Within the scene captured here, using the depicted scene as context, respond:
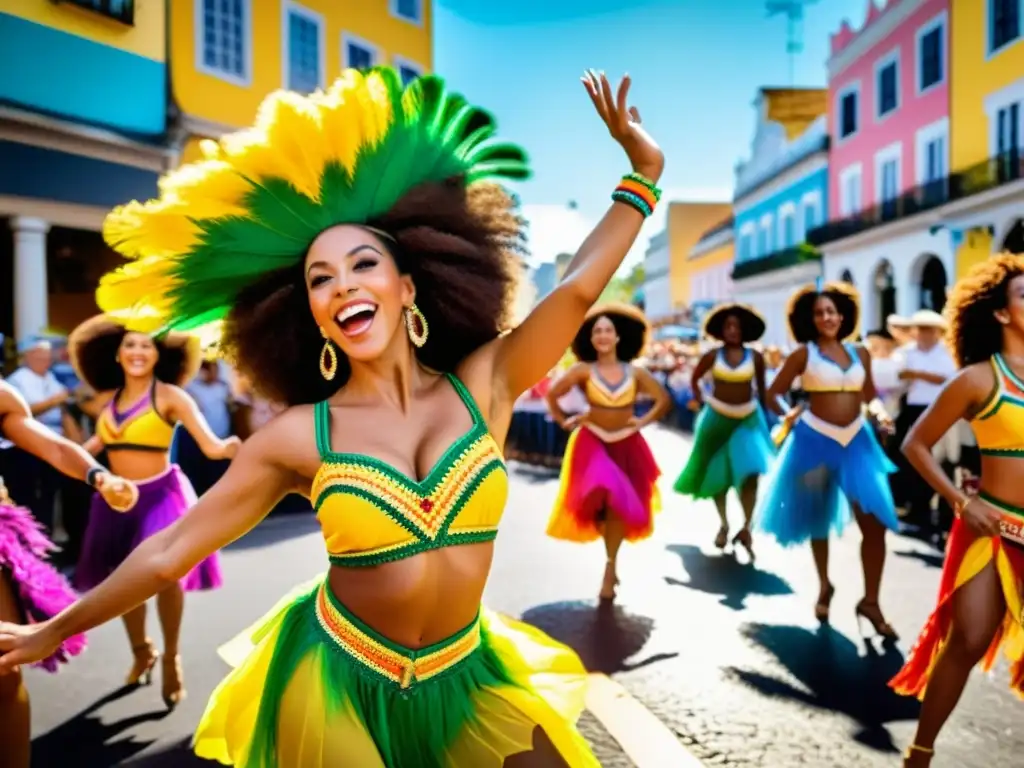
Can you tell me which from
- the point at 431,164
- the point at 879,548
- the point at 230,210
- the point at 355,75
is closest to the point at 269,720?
the point at 230,210

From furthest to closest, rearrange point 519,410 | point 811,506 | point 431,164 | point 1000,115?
point 1000,115 → point 519,410 → point 811,506 → point 431,164

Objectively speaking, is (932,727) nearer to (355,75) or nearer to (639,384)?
(355,75)

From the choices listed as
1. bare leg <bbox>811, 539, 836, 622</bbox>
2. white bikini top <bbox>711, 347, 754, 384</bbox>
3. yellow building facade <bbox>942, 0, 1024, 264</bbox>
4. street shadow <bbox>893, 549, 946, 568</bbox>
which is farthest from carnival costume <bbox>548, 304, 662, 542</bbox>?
yellow building facade <bbox>942, 0, 1024, 264</bbox>

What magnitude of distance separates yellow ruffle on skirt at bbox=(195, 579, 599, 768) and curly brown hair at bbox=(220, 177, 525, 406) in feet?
2.03

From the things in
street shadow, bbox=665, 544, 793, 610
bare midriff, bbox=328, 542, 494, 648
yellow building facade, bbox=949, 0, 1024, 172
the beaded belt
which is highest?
yellow building facade, bbox=949, 0, 1024, 172

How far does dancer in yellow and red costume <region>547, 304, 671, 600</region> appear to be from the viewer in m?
6.22

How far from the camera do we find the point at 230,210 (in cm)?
229

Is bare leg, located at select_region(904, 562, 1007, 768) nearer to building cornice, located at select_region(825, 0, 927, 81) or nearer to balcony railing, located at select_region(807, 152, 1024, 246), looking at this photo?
balcony railing, located at select_region(807, 152, 1024, 246)

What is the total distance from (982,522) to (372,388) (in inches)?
90.3

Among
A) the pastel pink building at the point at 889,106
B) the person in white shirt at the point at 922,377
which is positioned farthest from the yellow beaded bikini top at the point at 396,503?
the pastel pink building at the point at 889,106

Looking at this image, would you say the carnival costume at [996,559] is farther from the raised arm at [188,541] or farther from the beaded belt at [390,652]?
the raised arm at [188,541]

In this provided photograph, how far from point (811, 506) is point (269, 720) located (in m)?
4.30

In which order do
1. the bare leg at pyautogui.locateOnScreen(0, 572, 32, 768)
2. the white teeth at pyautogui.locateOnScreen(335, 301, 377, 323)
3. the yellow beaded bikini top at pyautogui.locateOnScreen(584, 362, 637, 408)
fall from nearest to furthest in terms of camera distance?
the white teeth at pyautogui.locateOnScreen(335, 301, 377, 323) → the bare leg at pyautogui.locateOnScreen(0, 572, 32, 768) → the yellow beaded bikini top at pyautogui.locateOnScreen(584, 362, 637, 408)

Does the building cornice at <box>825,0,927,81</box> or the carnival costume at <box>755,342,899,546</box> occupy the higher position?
the building cornice at <box>825,0,927,81</box>
